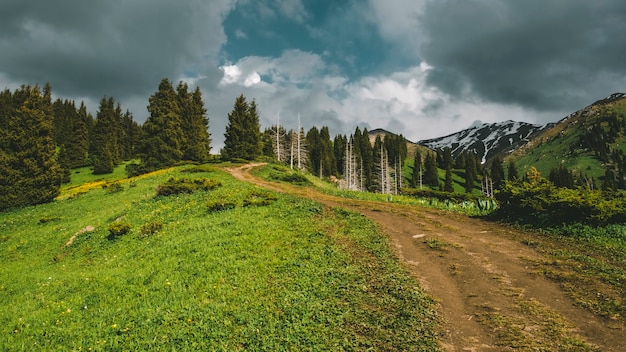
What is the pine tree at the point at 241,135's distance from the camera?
66750 millimetres

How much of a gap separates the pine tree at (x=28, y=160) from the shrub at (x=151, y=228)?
1005 inches

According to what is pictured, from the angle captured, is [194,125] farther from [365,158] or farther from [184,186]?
[365,158]

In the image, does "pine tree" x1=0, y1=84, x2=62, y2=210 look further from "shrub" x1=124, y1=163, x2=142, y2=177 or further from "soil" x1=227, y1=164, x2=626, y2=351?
"soil" x1=227, y1=164, x2=626, y2=351

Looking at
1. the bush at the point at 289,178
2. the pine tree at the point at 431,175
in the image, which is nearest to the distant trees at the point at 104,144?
the bush at the point at 289,178

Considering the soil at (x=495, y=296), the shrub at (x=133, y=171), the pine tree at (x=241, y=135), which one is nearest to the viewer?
the soil at (x=495, y=296)

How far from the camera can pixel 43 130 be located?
134ft

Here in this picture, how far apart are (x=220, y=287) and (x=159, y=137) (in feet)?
178

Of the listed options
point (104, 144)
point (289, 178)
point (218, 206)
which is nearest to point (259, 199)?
point (218, 206)

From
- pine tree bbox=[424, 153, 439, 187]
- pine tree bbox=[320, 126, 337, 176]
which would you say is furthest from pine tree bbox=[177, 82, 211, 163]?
pine tree bbox=[424, 153, 439, 187]

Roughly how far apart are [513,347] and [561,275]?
577 centimetres

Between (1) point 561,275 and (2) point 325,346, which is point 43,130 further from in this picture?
(1) point 561,275

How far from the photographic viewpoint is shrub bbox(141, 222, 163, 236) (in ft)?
71.0

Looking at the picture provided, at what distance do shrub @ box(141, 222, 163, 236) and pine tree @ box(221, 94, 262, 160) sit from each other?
43769mm

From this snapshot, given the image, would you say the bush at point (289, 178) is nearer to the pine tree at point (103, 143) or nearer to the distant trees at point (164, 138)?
the distant trees at point (164, 138)
